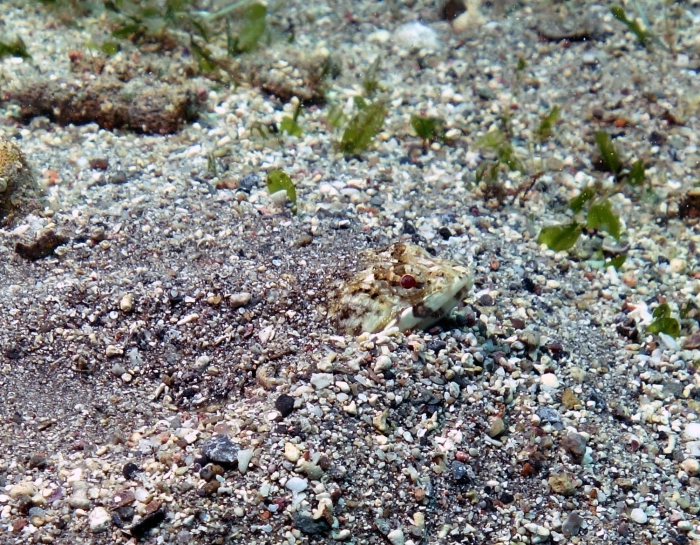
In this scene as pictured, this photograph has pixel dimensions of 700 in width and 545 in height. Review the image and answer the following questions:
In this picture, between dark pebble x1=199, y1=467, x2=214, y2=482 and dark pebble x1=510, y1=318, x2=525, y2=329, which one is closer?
dark pebble x1=199, y1=467, x2=214, y2=482

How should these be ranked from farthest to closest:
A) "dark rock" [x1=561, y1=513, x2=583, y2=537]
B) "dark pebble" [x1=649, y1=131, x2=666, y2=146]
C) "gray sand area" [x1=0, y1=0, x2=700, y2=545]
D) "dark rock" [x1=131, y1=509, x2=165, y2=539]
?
"dark pebble" [x1=649, y1=131, x2=666, y2=146] → "dark rock" [x1=561, y1=513, x2=583, y2=537] → "gray sand area" [x1=0, y1=0, x2=700, y2=545] → "dark rock" [x1=131, y1=509, x2=165, y2=539]

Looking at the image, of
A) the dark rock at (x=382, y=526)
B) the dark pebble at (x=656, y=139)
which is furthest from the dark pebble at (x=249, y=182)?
the dark pebble at (x=656, y=139)

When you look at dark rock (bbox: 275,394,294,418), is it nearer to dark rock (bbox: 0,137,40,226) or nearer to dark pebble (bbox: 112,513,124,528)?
dark pebble (bbox: 112,513,124,528)

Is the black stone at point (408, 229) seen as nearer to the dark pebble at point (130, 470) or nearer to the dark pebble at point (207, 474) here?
the dark pebble at point (207, 474)

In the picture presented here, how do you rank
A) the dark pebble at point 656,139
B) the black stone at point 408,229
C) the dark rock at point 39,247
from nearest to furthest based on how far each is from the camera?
the dark rock at point 39,247 → the black stone at point 408,229 → the dark pebble at point 656,139

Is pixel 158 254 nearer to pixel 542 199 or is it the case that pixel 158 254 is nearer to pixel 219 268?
pixel 219 268

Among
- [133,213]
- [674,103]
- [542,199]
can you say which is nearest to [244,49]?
[133,213]

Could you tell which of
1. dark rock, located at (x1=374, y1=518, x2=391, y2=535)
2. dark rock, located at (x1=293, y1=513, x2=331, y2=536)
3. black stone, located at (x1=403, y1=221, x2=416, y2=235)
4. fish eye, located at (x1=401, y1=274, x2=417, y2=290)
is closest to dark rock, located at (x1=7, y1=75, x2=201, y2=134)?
black stone, located at (x1=403, y1=221, x2=416, y2=235)
